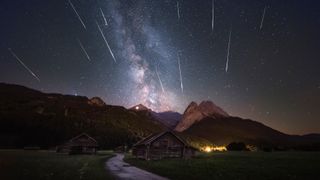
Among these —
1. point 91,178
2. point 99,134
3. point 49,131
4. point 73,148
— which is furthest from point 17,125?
point 91,178

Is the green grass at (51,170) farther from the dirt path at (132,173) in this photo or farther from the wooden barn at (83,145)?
the wooden barn at (83,145)

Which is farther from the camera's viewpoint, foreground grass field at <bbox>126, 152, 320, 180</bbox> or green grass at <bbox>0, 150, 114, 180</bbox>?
foreground grass field at <bbox>126, 152, 320, 180</bbox>

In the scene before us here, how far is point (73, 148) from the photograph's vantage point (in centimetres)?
10025

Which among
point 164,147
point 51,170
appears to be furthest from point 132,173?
point 164,147

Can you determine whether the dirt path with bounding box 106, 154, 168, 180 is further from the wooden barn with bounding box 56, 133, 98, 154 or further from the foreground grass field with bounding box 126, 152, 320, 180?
the wooden barn with bounding box 56, 133, 98, 154

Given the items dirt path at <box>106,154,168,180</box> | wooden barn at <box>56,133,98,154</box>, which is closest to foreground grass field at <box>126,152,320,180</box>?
dirt path at <box>106,154,168,180</box>

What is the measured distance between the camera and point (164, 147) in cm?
6712

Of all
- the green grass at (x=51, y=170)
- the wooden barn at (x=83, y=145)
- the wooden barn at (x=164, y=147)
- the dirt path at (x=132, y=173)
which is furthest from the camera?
the wooden barn at (x=83, y=145)

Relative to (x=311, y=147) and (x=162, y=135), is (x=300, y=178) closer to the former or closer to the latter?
(x=162, y=135)

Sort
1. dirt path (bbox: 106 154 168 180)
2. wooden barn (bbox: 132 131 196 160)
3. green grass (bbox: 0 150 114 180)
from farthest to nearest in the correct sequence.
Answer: wooden barn (bbox: 132 131 196 160) < green grass (bbox: 0 150 114 180) < dirt path (bbox: 106 154 168 180)

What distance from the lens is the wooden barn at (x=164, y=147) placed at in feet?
215

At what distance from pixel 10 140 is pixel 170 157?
101 meters

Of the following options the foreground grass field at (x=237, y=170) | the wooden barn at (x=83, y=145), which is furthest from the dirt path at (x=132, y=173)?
the wooden barn at (x=83, y=145)

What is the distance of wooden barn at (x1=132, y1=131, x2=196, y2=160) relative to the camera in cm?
6556
